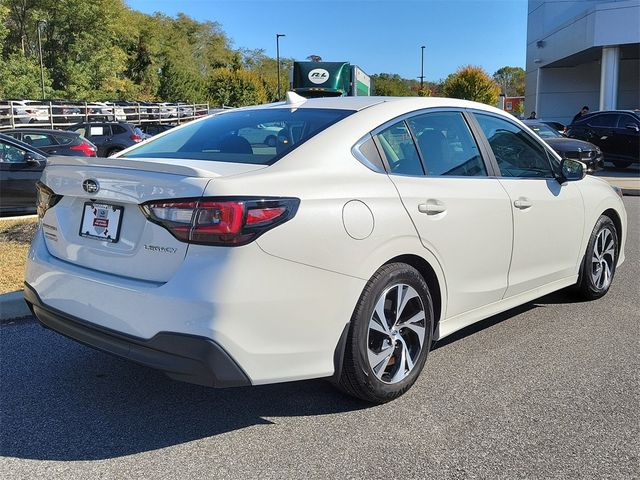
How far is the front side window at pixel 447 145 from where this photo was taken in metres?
3.81

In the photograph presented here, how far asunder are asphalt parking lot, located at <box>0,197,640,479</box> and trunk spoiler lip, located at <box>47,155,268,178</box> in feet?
4.24

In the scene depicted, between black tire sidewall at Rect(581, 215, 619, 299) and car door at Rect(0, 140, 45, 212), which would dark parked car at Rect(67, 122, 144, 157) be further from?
black tire sidewall at Rect(581, 215, 619, 299)

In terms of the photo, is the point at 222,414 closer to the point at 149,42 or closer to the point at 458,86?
the point at 458,86

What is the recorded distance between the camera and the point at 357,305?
314cm

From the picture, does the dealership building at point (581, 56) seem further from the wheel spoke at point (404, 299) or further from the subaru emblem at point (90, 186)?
the subaru emblem at point (90, 186)

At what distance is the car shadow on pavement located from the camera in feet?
10.1

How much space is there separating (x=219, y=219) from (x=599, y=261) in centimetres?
379

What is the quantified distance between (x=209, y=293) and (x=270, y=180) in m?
0.60

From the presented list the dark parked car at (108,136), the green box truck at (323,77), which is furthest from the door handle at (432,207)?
the dark parked car at (108,136)

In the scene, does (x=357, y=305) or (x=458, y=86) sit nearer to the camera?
(x=357, y=305)

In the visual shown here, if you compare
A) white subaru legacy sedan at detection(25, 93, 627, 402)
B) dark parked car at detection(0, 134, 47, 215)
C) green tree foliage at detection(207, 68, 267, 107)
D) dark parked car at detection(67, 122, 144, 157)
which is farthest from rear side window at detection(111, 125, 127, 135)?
green tree foliage at detection(207, 68, 267, 107)

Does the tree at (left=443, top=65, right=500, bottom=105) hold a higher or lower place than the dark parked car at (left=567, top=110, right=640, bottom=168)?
higher

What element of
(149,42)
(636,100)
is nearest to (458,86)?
(636,100)

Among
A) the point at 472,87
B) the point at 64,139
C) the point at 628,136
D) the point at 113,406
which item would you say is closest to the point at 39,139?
the point at 64,139
